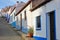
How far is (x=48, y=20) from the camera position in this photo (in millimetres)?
14859

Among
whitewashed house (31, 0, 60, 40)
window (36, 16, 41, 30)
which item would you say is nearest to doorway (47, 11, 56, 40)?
whitewashed house (31, 0, 60, 40)

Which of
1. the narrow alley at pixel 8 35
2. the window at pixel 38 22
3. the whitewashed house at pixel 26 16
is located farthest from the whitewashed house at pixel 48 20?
the narrow alley at pixel 8 35

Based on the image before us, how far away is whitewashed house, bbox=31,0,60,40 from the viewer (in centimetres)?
1298

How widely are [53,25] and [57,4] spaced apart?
5.66 feet

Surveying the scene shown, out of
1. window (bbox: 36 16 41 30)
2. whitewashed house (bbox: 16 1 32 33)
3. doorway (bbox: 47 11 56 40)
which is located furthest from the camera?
whitewashed house (bbox: 16 1 32 33)

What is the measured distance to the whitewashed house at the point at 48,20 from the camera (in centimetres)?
1298

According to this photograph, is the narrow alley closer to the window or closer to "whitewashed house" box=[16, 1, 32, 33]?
"whitewashed house" box=[16, 1, 32, 33]

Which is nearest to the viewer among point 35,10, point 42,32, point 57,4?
point 57,4

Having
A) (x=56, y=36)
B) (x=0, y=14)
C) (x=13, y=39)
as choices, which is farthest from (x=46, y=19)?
(x=0, y=14)

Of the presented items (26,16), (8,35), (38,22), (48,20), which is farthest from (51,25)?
(8,35)

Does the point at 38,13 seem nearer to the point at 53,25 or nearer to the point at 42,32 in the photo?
the point at 42,32

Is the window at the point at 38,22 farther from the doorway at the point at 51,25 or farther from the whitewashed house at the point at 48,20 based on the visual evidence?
the doorway at the point at 51,25

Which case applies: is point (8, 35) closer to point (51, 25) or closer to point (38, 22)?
point (38, 22)

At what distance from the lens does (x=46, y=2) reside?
14875mm
